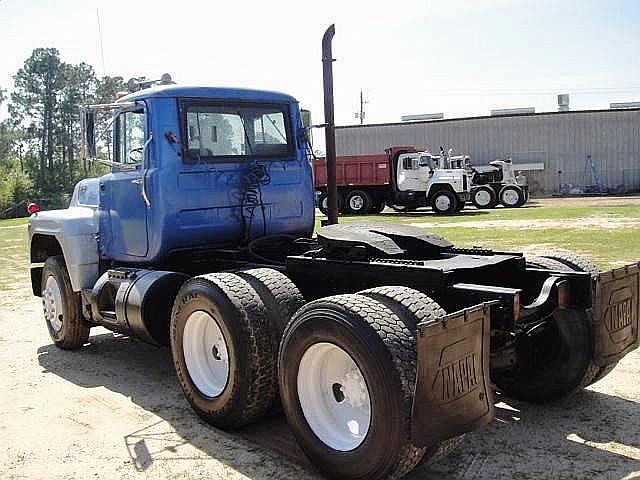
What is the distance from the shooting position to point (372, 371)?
3637 millimetres

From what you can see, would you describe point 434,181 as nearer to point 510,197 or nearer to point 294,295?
point 510,197

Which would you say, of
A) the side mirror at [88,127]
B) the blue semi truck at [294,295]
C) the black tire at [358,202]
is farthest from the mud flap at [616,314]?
the black tire at [358,202]

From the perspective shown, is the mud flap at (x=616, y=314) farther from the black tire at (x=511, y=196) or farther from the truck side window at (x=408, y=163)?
the black tire at (x=511, y=196)

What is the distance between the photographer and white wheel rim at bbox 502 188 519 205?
31.0 meters

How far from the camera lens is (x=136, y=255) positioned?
6.60 meters

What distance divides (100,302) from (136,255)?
570 millimetres

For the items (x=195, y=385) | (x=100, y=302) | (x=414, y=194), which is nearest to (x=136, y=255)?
(x=100, y=302)

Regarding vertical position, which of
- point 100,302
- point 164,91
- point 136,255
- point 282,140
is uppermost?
point 164,91

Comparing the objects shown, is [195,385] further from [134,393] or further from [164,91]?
[164,91]

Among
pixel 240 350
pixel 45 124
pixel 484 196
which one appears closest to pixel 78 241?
pixel 240 350

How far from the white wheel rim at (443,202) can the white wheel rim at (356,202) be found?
3384mm

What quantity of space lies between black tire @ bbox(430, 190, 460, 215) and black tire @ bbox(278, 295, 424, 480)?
24.6 m

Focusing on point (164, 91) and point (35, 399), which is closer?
point (35, 399)

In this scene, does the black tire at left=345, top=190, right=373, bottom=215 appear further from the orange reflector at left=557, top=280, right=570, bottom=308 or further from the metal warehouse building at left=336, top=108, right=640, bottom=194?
the orange reflector at left=557, top=280, right=570, bottom=308
